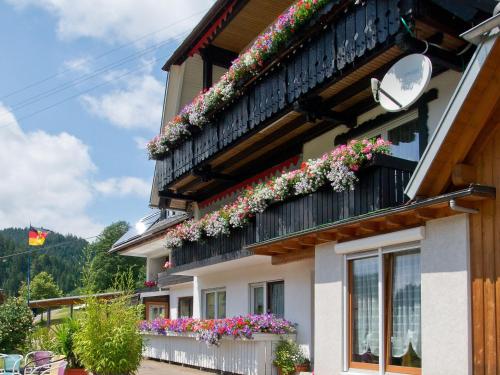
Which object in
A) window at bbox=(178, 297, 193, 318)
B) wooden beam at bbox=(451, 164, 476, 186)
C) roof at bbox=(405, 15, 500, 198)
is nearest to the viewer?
roof at bbox=(405, 15, 500, 198)

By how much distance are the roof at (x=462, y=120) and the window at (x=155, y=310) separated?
61.0 ft

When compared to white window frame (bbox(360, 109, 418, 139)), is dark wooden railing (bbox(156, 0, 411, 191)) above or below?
above

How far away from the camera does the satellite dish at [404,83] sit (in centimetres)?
959

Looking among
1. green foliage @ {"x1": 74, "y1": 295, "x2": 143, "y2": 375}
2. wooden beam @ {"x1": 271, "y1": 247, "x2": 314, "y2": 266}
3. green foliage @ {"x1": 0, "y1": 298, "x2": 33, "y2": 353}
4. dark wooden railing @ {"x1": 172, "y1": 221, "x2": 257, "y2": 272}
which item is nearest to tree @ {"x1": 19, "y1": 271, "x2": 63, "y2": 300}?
green foliage @ {"x1": 0, "y1": 298, "x2": 33, "y2": 353}

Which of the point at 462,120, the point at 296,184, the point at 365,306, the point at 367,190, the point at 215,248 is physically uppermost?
the point at 462,120

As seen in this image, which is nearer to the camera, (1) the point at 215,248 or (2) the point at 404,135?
(2) the point at 404,135

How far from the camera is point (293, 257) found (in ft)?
46.0

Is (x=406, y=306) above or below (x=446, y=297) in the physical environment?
below

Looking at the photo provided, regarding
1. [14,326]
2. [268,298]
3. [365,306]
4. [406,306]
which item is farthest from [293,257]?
[14,326]

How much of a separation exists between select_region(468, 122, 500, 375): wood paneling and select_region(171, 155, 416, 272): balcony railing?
67.1 inches

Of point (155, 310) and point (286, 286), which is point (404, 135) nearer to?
point (286, 286)

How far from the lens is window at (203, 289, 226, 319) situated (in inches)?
757

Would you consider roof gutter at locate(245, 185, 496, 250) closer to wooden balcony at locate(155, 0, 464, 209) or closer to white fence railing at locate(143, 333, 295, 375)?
wooden balcony at locate(155, 0, 464, 209)

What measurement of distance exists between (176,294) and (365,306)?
14.6 m
